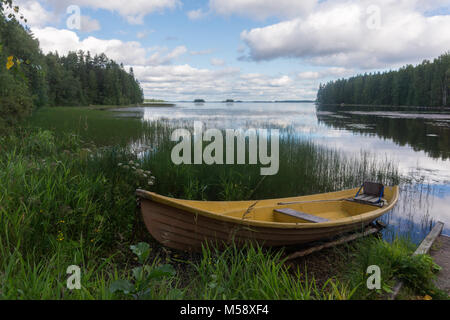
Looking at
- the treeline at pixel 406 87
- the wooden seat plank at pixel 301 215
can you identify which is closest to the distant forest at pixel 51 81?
the wooden seat plank at pixel 301 215

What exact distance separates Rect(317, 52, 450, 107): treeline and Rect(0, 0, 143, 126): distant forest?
6281 cm

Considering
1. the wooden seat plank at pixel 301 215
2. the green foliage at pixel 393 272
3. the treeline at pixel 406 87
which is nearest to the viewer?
the green foliage at pixel 393 272

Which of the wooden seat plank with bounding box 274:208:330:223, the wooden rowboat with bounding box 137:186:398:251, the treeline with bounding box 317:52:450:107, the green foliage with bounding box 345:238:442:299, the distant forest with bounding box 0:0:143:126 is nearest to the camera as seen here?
the green foliage with bounding box 345:238:442:299

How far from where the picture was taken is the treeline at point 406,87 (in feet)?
186

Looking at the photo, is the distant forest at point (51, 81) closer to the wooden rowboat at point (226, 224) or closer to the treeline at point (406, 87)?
the wooden rowboat at point (226, 224)

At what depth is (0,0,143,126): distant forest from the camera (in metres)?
12.2

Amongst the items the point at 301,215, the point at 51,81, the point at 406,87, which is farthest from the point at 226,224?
the point at 406,87

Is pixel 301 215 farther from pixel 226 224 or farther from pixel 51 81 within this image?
pixel 51 81

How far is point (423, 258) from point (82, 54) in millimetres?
86499

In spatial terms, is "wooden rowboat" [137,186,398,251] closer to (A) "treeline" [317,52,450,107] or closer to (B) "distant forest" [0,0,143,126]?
(B) "distant forest" [0,0,143,126]

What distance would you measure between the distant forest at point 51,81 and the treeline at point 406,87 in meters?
62.8

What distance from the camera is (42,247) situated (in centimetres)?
332

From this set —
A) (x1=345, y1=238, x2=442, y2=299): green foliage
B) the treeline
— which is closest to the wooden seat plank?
(x1=345, y1=238, x2=442, y2=299): green foliage
